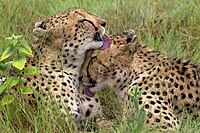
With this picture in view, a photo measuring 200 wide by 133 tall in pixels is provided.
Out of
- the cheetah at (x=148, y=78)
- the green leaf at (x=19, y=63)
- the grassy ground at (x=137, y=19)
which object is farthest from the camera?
the grassy ground at (x=137, y=19)

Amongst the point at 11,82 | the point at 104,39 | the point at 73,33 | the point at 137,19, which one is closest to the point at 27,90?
the point at 11,82

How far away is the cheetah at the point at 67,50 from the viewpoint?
491 centimetres

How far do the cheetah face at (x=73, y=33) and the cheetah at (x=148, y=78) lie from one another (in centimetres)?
9

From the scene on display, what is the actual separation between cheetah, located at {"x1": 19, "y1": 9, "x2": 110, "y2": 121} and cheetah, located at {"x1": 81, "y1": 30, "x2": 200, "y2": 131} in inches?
3.5

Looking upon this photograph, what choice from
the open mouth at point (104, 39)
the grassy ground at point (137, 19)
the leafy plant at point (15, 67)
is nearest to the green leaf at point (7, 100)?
the leafy plant at point (15, 67)

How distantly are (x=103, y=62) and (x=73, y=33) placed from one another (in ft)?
1.00

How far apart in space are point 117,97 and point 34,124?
886 mm

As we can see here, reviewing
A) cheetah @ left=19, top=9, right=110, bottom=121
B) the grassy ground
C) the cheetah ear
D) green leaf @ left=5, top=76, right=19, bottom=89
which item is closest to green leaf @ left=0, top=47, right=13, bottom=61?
green leaf @ left=5, top=76, right=19, bottom=89

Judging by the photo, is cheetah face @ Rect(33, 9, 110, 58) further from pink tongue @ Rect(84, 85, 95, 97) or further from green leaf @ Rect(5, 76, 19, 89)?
green leaf @ Rect(5, 76, 19, 89)

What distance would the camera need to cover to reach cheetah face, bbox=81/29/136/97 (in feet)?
16.6

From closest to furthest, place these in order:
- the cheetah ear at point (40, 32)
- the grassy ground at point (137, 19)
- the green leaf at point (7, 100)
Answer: the green leaf at point (7, 100) → the cheetah ear at point (40, 32) → the grassy ground at point (137, 19)

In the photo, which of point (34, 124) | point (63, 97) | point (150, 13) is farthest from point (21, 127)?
point (150, 13)

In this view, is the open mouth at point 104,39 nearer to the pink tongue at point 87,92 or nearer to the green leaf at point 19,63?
the pink tongue at point 87,92

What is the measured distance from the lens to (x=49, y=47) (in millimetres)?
5062
